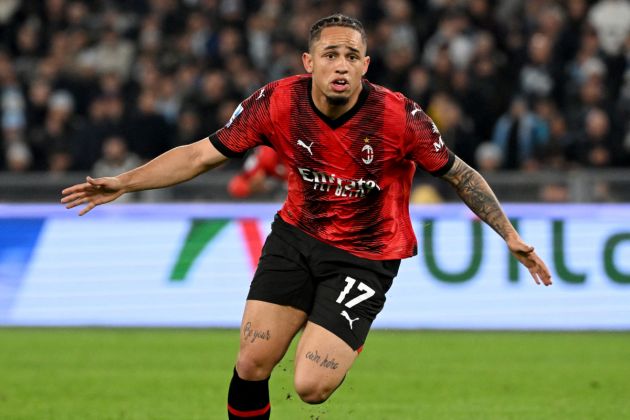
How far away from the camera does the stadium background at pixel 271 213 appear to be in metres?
9.39

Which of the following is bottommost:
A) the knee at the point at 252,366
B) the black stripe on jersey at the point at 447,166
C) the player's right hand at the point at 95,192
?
the knee at the point at 252,366

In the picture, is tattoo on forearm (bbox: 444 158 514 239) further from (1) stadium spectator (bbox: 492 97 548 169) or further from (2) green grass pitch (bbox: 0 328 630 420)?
(1) stadium spectator (bbox: 492 97 548 169)

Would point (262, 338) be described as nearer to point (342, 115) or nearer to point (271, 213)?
point (342, 115)

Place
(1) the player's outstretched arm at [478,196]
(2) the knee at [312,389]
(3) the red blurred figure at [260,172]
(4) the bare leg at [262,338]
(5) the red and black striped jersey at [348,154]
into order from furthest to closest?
(3) the red blurred figure at [260,172] < (1) the player's outstretched arm at [478,196] < (5) the red and black striped jersey at [348,154] < (4) the bare leg at [262,338] < (2) the knee at [312,389]

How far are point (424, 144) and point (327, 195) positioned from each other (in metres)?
0.55

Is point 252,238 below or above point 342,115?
below

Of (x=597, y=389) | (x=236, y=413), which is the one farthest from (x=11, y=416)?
(x=597, y=389)

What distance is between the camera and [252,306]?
620 centimetres

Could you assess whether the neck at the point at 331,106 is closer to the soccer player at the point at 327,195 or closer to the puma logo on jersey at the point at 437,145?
the soccer player at the point at 327,195

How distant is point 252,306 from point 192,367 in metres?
3.99

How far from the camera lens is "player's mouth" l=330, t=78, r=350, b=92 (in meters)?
6.04

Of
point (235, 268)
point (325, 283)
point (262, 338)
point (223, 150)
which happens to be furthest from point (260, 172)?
point (262, 338)

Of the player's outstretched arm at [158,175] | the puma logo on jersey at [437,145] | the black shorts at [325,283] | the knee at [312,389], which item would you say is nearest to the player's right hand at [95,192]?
the player's outstretched arm at [158,175]

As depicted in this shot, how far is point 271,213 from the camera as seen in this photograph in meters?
12.6
